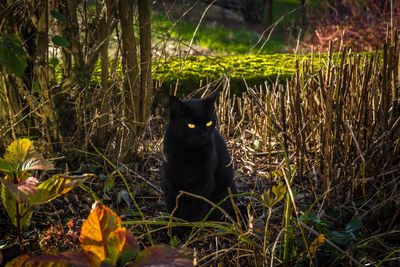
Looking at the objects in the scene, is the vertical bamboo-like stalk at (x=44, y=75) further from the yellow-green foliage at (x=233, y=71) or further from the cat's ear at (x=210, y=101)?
the yellow-green foliage at (x=233, y=71)

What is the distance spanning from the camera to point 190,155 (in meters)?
3.21

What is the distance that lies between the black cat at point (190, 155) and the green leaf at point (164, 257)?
1.42 metres

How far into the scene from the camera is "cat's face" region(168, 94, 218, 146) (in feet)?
10.3

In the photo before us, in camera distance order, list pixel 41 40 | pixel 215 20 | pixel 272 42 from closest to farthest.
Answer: pixel 41 40, pixel 272 42, pixel 215 20

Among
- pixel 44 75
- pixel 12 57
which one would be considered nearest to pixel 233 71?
pixel 44 75

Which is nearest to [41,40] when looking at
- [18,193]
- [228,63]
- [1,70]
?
[1,70]

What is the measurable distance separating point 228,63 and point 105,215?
448 cm

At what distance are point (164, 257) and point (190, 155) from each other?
1.51 metres

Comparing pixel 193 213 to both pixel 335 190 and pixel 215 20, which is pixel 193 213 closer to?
pixel 335 190

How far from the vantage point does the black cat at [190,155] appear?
3.15 metres

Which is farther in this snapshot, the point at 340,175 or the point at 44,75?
the point at 44,75

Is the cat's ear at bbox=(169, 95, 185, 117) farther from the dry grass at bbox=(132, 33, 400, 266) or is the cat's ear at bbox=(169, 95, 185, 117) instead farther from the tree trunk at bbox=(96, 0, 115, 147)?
the tree trunk at bbox=(96, 0, 115, 147)

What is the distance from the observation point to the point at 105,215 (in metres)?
1.81

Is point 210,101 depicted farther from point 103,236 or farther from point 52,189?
point 103,236
